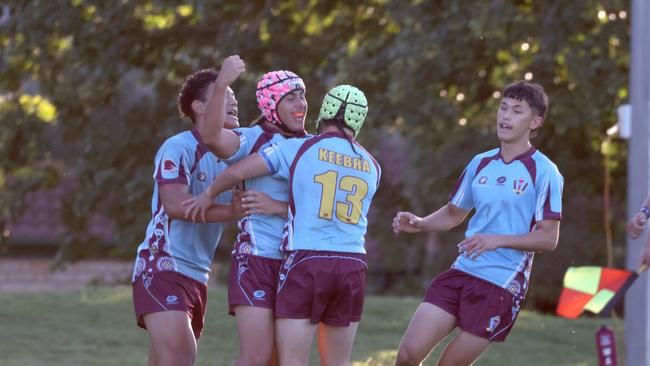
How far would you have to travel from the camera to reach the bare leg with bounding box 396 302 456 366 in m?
6.85

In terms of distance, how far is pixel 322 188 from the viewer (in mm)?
6141

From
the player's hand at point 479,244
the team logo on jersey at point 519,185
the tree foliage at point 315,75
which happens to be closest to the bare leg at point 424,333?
the player's hand at point 479,244

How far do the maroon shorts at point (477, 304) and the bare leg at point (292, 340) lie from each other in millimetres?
1029

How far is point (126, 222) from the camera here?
1769cm

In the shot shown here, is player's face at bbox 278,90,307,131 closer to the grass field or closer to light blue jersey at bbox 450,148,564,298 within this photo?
light blue jersey at bbox 450,148,564,298

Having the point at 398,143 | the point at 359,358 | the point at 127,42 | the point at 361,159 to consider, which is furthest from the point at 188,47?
the point at 361,159

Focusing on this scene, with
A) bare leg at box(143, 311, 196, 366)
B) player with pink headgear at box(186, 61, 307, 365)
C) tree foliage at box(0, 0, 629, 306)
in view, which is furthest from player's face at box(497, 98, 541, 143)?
tree foliage at box(0, 0, 629, 306)

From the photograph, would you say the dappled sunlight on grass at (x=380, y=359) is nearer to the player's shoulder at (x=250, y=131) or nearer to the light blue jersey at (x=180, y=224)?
the light blue jersey at (x=180, y=224)

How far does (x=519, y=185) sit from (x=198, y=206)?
5.63ft

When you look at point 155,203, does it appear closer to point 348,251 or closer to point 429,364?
point 348,251

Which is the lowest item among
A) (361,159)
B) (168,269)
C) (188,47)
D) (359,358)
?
(359,358)

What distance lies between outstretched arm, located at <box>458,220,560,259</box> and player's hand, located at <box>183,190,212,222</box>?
1.33 metres

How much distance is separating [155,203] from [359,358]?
16.0 ft

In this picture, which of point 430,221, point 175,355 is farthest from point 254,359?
point 430,221
